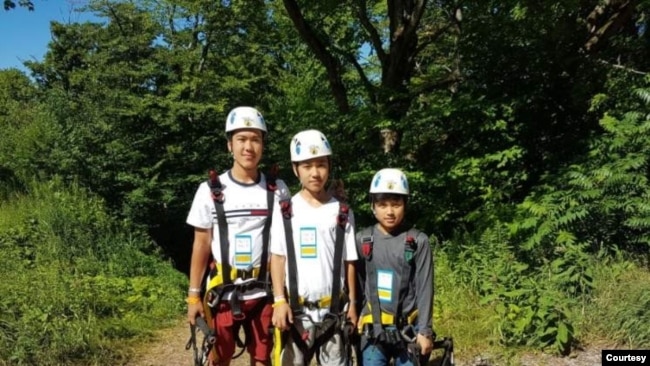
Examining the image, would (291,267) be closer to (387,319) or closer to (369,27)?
(387,319)

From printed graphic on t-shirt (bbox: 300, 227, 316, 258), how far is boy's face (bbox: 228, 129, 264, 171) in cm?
52

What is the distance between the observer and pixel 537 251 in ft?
19.3

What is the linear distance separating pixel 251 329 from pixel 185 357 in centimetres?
248

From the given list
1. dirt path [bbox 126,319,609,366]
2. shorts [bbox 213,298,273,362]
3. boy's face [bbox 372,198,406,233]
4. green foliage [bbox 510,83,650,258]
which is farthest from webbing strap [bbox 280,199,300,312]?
green foliage [bbox 510,83,650,258]

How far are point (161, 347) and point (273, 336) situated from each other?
112 inches

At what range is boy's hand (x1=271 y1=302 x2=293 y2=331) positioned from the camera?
301 centimetres

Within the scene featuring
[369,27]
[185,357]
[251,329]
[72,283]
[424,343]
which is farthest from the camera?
[369,27]

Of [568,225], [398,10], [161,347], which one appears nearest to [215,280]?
[161,347]

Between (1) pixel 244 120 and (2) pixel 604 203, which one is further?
(2) pixel 604 203

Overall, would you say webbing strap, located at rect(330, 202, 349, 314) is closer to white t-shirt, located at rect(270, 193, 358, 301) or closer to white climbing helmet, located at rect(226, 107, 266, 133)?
white t-shirt, located at rect(270, 193, 358, 301)

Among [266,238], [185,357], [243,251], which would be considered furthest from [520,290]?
[185,357]

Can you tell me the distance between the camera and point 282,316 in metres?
3.01

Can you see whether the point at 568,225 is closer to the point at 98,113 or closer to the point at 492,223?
the point at 492,223

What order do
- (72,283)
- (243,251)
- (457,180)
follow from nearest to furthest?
(243,251) → (72,283) → (457,180)
